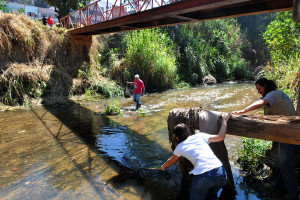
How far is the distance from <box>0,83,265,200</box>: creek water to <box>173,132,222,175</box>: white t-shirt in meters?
1.23

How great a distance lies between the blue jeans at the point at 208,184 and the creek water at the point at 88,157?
1094 millimetres

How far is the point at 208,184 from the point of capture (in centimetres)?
249

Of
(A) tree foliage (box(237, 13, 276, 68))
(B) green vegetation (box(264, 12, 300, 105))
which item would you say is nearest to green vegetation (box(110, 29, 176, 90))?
(B) green vegetation (box(264, 12, 300, 105))

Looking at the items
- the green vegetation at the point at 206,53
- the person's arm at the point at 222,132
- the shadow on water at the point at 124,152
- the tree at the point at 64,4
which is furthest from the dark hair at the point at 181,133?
the tree at the point at 64,4

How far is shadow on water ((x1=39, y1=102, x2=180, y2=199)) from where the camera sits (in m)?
3.90

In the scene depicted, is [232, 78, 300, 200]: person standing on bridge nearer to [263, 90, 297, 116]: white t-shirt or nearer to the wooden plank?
[263, 90, 297, 116]: white t-shirt

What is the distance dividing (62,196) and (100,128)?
3802 mm

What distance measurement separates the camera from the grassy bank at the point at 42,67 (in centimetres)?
1082

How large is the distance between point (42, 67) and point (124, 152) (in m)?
9.46

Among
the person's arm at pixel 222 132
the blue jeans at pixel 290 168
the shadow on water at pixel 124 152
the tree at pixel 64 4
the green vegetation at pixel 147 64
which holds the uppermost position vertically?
the tree at pixel 64 4

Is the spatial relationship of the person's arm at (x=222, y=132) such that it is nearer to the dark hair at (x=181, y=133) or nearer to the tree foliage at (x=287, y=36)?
the dark hair at (x=181, y=133)

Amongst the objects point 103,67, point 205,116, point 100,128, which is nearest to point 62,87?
point 103,67

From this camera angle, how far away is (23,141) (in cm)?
591

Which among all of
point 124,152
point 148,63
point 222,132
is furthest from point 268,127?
point 148,63
